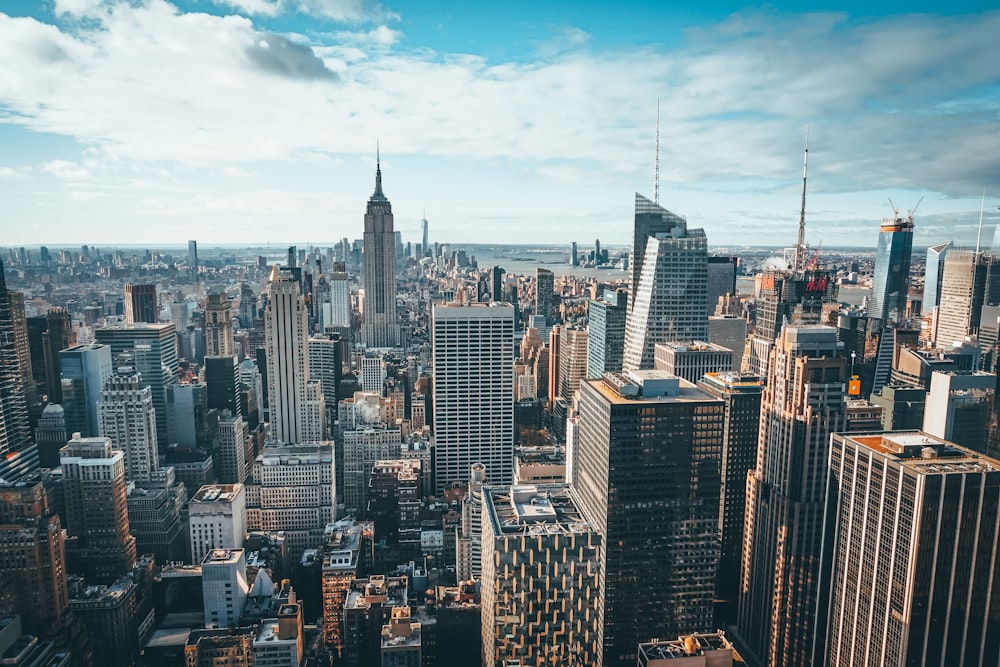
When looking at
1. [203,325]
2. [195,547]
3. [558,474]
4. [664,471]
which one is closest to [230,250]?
[203,325]

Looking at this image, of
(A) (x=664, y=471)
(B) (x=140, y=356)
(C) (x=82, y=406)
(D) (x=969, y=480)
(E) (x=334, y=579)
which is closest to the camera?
(D) (x=969, y=480)

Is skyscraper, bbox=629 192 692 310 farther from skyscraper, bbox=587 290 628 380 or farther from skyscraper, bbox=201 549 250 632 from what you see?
skyscraper, bbox=201 549 250 632

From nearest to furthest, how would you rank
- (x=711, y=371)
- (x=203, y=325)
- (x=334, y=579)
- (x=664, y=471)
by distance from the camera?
(x=664, y=471), (x=334, y=579), (x=711, y=371), (x=203, y=325)

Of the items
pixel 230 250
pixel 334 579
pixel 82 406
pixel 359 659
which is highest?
pixel 230 250

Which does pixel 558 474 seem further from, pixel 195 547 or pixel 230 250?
pixel 230 250

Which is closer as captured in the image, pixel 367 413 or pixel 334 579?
pixel 334 579

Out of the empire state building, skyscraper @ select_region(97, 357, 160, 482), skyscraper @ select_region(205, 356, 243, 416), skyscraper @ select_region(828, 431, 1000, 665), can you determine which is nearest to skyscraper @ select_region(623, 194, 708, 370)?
skyscraper @ select_region(828, 431, 1000, 665)

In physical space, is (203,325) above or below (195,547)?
above
